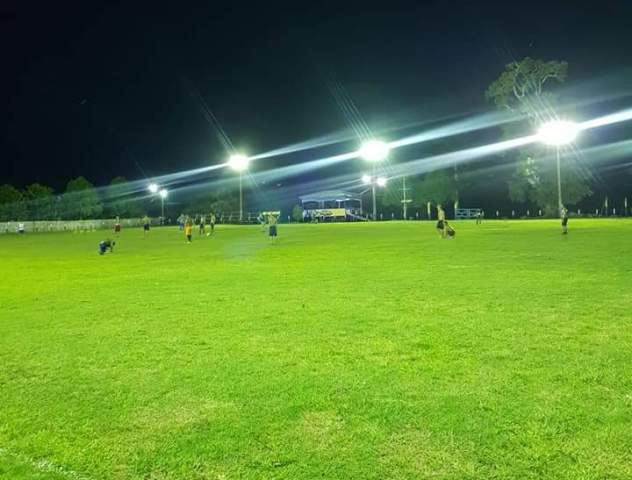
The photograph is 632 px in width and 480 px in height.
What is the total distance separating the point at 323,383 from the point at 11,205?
85399mm

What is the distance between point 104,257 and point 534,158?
5750cm

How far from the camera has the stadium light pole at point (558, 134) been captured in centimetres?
5775

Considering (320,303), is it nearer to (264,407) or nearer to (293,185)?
(264,407)

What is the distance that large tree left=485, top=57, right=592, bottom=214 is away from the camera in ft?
220

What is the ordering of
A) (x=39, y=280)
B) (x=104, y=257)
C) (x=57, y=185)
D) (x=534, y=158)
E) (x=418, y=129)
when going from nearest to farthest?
(x=39, y=280) → (x=104, y=257) → (x=534, y=158) → (x=418, y=129) → (x=57, y=185)

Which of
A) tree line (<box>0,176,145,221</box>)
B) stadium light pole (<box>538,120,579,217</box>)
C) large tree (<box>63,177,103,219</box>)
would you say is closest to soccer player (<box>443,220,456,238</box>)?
stadium light pole (<box>538,120,579,217</box>)

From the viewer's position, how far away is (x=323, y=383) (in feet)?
19.8

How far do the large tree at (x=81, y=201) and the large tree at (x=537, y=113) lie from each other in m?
65.4

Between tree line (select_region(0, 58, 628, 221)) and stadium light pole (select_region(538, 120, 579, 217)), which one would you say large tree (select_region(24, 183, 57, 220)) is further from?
stadium light pole (select_region(538, 120, 579, 217))

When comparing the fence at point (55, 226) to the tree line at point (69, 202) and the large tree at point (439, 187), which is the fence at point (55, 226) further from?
the large tree at point (439, 187)

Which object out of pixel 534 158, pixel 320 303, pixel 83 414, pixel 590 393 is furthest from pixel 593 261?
pixel 534 158

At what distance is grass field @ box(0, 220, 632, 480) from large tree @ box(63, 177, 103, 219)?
279ft

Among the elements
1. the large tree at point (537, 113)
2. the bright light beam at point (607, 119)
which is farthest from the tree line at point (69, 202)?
the bright light beam at point (607, 119)

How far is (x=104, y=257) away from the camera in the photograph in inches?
985
